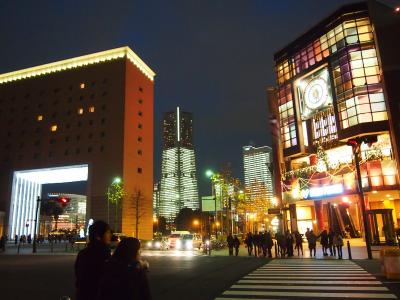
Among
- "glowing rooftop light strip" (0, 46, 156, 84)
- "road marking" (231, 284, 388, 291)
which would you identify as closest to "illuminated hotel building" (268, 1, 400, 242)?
"road marking" (231, 284, 388, 291)

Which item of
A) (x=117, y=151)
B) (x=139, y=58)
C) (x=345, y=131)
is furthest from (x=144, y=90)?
(x=345, y=131)

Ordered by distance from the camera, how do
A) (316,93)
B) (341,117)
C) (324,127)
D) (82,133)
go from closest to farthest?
(341,117), (324,127), (316,93), (82,133)

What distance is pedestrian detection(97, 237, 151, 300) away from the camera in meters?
3.72

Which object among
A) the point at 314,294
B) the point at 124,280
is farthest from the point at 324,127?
the point at 124,280

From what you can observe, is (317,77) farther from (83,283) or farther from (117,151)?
(83,283)

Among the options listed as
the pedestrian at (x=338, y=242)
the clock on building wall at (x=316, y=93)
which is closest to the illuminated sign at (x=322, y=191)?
the clock on building wall at (x=316, y=93)

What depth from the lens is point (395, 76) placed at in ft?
122

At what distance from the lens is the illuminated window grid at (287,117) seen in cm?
4898

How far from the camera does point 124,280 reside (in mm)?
3740

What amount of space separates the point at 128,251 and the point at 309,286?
30.3 feet

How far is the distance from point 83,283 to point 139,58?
75.8 metres

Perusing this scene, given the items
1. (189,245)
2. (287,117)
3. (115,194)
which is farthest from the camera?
(115,194)

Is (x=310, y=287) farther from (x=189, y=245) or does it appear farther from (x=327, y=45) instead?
(x=327, y=45)

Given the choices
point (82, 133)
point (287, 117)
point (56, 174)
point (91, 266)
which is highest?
point (82, 133)
